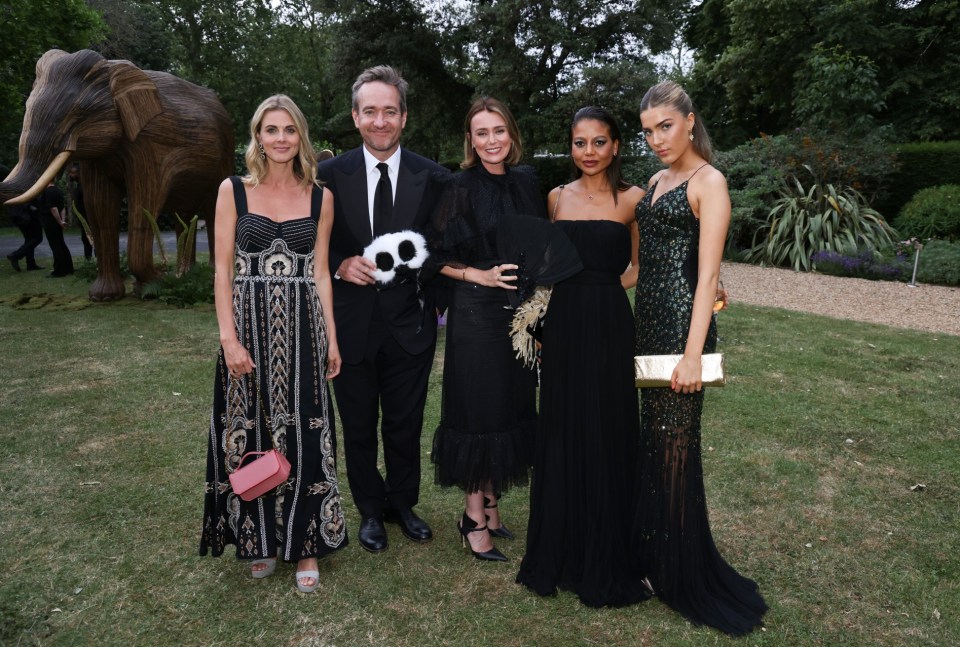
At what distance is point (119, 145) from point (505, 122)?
7.35 metres

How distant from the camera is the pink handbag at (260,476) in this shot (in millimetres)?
2729

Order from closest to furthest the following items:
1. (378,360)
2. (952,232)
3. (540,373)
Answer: (540,373), (378,360), (952,232)

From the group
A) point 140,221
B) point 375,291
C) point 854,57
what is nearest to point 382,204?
point 375,291

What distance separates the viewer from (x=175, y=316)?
8.56 meters

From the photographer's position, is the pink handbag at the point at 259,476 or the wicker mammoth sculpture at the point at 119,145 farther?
the wicker mammoth sculpture at the point at 119,145

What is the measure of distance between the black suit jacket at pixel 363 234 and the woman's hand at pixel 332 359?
102 mm

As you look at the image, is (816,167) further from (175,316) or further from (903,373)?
(175,316)

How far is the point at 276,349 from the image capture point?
2895 mm

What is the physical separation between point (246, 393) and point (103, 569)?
1162mm

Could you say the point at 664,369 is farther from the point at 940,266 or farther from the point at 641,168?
the point at 641,168

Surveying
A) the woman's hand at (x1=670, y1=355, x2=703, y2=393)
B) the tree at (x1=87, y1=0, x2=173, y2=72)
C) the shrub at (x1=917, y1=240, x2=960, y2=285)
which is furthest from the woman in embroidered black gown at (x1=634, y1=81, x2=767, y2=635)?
the tree at (x1=87, y1=0, x2=173, y2=72)

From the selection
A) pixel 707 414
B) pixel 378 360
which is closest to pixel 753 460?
pixel 707 414

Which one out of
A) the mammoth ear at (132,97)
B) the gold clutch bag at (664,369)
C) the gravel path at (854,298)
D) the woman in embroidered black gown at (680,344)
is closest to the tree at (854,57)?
the gravel path at (854,298)

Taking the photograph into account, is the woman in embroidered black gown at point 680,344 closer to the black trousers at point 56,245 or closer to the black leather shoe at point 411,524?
the black leather shoe at point 411,524
